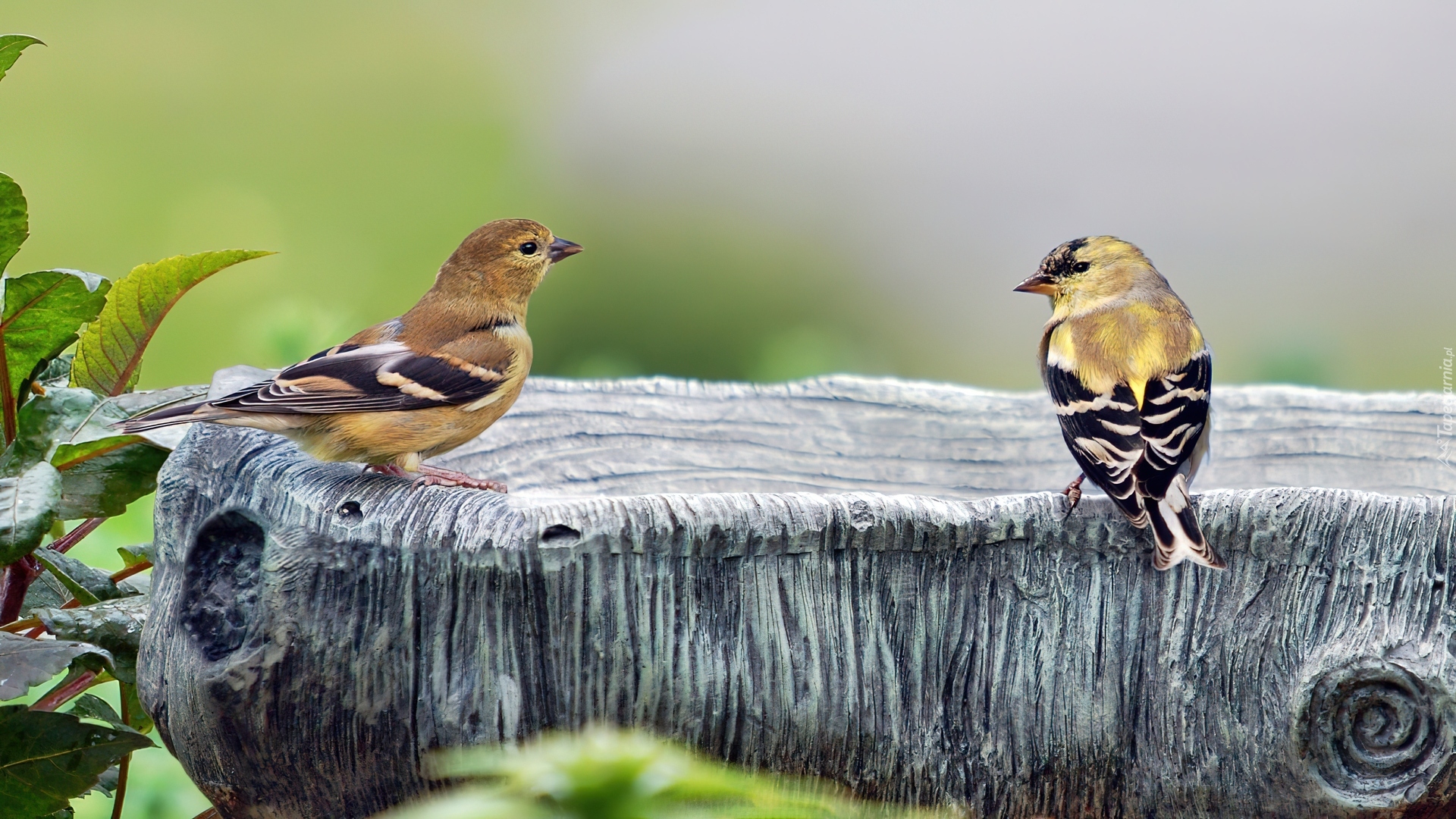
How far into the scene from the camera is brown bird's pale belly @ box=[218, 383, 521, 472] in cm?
134

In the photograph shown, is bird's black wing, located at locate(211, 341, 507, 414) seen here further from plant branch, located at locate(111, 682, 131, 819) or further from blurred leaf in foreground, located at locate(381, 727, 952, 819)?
blurred leaf in foreground, located at locate(381, 727, 952, 819)

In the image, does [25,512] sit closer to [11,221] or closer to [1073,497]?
[11,221]

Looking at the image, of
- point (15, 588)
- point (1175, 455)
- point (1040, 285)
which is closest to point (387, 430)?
point (15, 588)

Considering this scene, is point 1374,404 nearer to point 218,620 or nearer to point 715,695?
point 715,695

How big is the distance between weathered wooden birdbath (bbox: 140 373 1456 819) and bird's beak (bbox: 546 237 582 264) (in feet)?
1.97

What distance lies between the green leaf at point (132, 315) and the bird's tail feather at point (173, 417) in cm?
20

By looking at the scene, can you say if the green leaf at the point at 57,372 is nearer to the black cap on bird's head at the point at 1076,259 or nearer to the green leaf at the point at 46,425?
the green leaf at the point at 46,425

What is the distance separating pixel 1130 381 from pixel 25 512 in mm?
1261

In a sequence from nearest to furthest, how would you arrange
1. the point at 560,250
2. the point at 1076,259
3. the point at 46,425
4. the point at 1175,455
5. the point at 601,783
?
1. the point at 601,783
2. the point at 46,425
3. the point at 1175,455
4. the point at 560,250
5. the point at 1076,259

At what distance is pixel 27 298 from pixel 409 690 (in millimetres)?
701

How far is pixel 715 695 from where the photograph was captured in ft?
3.45

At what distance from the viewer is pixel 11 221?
1.29m

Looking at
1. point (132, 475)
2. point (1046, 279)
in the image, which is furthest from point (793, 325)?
point (132, 475)

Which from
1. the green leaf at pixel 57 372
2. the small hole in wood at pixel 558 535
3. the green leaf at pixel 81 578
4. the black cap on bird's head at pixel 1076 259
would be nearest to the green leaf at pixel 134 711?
the green leaf at pixel 81 578
